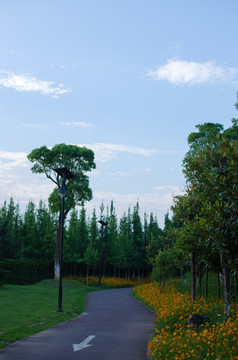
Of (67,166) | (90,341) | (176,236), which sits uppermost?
(67,166)

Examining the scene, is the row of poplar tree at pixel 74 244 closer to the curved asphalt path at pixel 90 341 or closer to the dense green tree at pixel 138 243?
the dense green tree at pixel 138 243

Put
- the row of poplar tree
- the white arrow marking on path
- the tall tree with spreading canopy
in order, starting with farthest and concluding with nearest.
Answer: the row of poplar tree
the tall tree with spreading canopy
the white arrow marking on path

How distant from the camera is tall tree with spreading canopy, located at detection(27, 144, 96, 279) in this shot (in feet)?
148

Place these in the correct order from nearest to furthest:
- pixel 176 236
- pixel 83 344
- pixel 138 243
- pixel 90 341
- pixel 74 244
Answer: pixel 83 344, pixel 90 341, pixel 176 236, pixel 74 244, pixel 138 243

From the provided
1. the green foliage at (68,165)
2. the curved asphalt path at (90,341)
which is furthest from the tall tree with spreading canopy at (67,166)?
the curved asphalt path at (90,341)

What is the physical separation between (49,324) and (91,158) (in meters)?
33.7

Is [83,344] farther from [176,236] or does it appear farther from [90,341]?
[176,236]

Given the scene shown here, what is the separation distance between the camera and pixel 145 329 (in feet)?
45.9

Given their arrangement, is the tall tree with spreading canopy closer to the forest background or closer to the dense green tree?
the forest background

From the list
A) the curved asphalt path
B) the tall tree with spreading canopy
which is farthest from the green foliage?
the curved asphalt path

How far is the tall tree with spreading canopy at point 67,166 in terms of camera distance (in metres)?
45.0

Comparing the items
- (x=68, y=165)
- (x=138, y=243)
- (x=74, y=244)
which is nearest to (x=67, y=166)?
(x=68, y=165)

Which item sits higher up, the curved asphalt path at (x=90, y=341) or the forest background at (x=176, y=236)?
the forest background at (x=176, y=236)

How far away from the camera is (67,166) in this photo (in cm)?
4603
